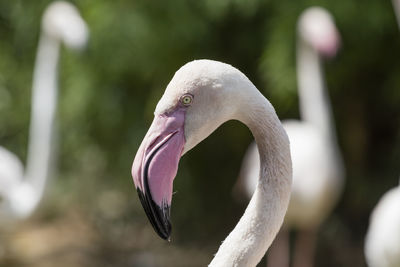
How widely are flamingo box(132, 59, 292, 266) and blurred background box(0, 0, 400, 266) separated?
3.46m

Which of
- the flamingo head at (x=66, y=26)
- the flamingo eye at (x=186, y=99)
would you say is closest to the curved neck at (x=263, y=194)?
the flamingo eye at (x=186, y=99)

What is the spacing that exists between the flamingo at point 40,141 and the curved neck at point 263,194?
324cm

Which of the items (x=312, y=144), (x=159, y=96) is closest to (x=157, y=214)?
(x=312, y=144)

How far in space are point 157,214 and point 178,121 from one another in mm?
191

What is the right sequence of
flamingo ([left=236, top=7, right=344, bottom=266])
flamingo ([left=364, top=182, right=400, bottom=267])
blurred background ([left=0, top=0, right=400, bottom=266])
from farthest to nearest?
blurred background ([left=0, top=0, right=400, bottom=266]) → flamingo ([left=236, top=7, right=344, bottom=266]) → flamingo ([left=364, top=182, right=400, bottom=267])

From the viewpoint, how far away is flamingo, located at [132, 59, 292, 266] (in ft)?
4.58

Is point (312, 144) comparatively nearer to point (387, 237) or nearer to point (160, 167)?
point (387, 237)

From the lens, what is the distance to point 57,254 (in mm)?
5848

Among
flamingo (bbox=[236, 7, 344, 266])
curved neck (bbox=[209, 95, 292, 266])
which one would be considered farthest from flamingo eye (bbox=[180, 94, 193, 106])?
flamingo (bbox=[236, 7, 344, 266])

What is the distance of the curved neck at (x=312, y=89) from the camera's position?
4.55 meters

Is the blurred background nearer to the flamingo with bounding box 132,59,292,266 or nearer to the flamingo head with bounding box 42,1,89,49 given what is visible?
the flamingo head with bounding box 42,1,89,49

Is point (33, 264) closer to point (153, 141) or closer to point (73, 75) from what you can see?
point (73, 75)

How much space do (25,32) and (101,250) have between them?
6.24 feet

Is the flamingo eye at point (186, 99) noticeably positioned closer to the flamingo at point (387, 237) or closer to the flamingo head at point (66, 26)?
the flamingo at point (387, 237)
